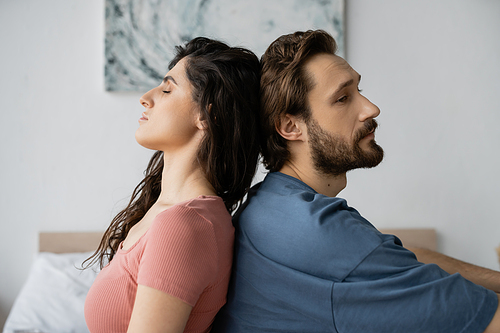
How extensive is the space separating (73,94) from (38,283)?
108 centimetres

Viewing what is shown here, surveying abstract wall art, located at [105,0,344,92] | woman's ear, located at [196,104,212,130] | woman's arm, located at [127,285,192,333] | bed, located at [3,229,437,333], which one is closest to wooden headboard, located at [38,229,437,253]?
bed, located at [3,229,437,333]

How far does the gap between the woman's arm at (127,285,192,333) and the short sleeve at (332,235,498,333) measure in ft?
0.99

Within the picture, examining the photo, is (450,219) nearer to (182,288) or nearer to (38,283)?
(182,288)

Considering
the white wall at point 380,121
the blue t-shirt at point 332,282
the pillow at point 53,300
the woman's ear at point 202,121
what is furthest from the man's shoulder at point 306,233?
the white wall at point 380,121

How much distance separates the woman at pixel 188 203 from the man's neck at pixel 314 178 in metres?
0.10

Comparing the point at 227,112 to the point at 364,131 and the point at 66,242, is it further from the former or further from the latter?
the point at 66,242

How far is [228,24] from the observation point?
2203 mm

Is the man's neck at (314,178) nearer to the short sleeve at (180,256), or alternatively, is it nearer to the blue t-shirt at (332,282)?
the blue t-shirt at (332,282)

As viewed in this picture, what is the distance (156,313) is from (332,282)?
0.34 m

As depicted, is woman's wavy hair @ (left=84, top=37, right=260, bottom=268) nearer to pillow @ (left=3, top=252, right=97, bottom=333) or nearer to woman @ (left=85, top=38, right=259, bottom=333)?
woman @ (left=85, top=38, right=259, bottom=333)

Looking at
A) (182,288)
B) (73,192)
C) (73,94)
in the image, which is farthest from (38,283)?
(182,288)

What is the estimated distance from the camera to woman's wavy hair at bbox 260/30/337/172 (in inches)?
39.3

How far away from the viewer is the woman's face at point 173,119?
0.97 metres

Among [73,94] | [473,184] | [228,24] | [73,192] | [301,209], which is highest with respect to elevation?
[228,24]
